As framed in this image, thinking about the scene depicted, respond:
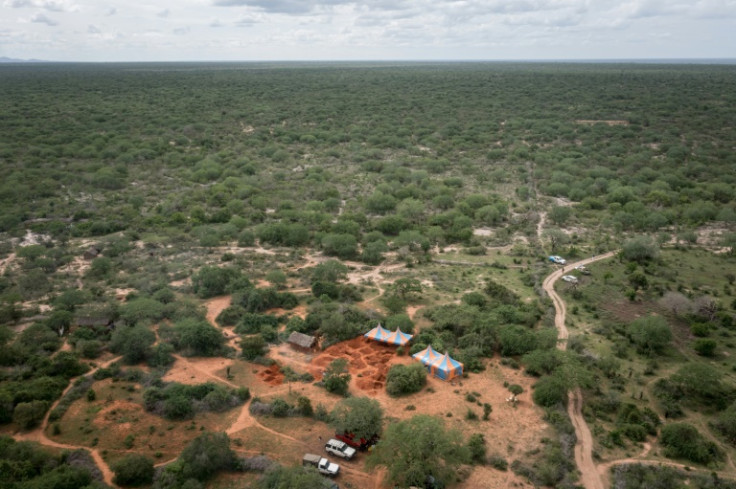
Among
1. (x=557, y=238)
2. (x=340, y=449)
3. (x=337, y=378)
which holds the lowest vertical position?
(x=340, y=449)

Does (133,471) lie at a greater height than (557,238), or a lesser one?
lesser

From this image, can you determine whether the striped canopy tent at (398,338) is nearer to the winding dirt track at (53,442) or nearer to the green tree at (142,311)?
the green tree at (142,311)

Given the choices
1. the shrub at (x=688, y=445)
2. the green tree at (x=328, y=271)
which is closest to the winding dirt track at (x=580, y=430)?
the shrub at (x=688, y=445)

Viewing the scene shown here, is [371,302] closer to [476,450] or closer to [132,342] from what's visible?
[476,450]

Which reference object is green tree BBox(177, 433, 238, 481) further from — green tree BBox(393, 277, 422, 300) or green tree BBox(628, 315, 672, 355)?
green tree BBox(628, 315, 672, 355)

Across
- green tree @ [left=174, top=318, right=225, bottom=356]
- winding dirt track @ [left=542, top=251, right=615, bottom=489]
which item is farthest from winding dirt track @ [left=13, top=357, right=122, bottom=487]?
winding dirt track @ [left=542, top=251, right=615, bottom=489]

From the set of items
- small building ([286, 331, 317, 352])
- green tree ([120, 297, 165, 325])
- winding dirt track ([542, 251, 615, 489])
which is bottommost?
winding dirt track ([542, 251, 615, 489])

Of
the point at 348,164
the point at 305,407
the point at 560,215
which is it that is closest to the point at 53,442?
the point at 305,407
